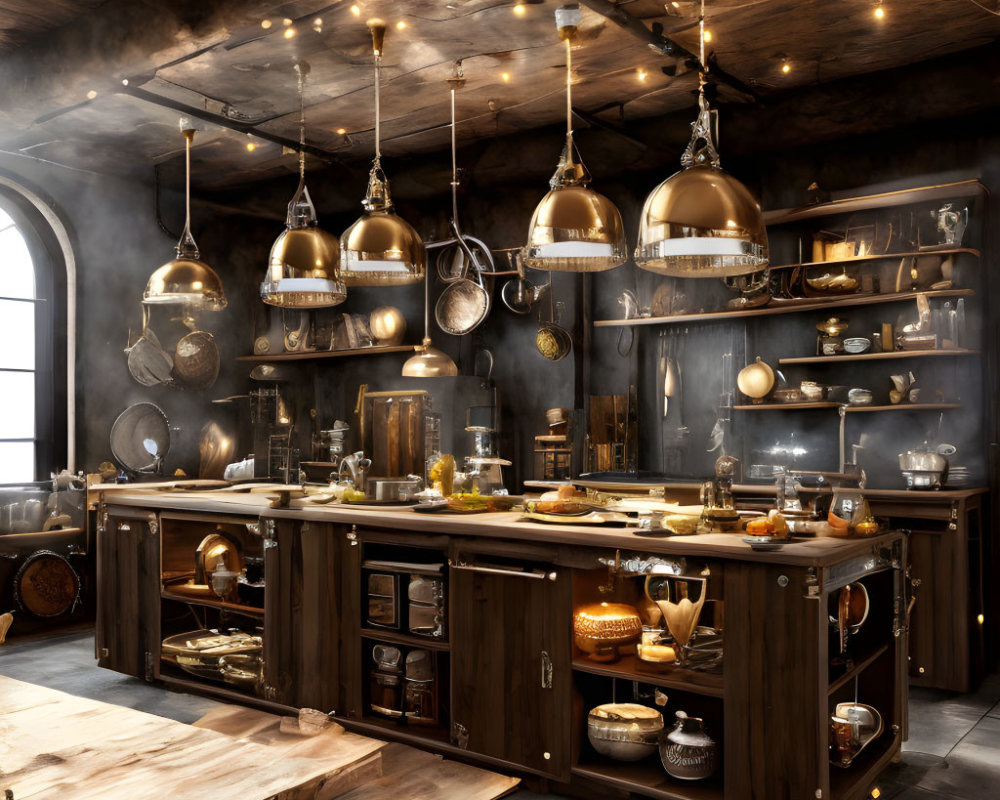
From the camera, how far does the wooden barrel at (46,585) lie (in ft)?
21.5

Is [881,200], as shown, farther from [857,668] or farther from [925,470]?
[857,668]

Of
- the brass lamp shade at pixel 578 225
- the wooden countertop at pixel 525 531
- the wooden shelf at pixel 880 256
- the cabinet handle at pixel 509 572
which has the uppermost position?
the wooden shelf at pixel 880 256

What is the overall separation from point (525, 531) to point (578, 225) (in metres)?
1.32

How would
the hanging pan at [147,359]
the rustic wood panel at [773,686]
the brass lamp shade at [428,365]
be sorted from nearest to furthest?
the rustic wood panel at [773,686], the brass lamp shade at [428,365], the hanging pan at [147,359]

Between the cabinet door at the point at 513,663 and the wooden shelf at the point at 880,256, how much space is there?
11.7ft

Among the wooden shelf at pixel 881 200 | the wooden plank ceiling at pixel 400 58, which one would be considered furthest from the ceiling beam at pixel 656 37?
the wooden shelf at pixel 881 200

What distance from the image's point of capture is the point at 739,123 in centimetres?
618

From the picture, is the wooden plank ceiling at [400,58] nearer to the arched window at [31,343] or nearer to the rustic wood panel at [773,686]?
the arched window at [31,343]

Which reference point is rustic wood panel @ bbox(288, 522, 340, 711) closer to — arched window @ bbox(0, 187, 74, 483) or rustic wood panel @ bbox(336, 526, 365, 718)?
rustic wood panel @ bbox(336, 526, 365, 718)

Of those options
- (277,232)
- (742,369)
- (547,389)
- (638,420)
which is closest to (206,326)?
(277,232)

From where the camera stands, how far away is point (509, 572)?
3.64 meters

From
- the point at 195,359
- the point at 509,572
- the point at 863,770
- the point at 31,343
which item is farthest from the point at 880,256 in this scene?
the point at 31,343

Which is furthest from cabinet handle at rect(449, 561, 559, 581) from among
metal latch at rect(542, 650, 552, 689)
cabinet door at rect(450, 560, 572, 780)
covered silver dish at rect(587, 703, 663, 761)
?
covered silver dish at rect(587, 703, 663, 761)

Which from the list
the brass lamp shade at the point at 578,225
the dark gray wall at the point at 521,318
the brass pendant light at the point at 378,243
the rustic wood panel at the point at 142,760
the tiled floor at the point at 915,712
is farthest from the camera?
the dark gray wall at the point at 521,318
